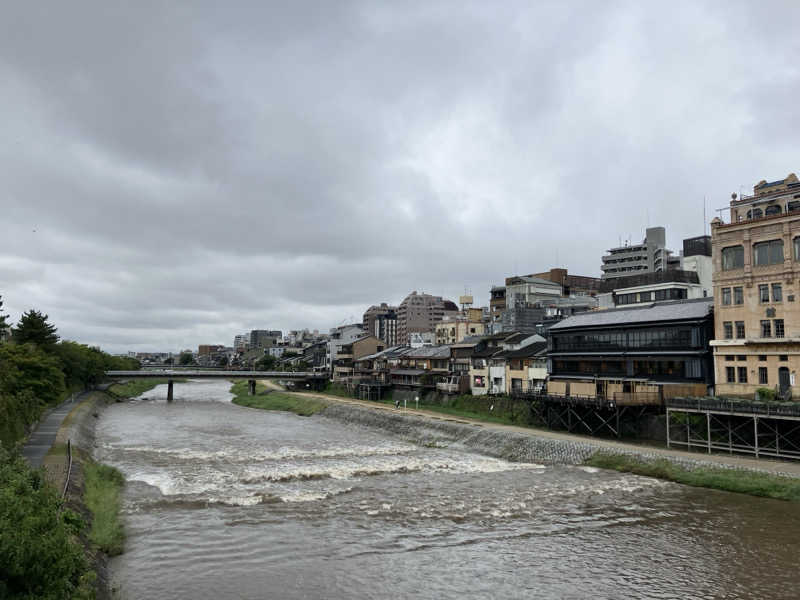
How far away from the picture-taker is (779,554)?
2073 cm

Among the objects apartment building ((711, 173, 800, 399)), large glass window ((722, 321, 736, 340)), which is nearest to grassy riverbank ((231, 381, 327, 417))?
large glass window ((722, 321, 736, 340))

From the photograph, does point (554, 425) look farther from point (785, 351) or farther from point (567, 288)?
point (567, 288)

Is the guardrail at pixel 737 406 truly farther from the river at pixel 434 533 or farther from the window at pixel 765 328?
the river at pixel 434 533

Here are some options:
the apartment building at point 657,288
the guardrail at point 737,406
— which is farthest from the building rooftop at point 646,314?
the guardrail at point 737,406

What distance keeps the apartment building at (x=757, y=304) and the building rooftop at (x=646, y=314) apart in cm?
274

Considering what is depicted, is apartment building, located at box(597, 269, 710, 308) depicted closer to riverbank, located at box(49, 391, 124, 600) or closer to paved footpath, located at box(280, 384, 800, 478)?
paved footpath, located at box(280, 384, 800, 478)

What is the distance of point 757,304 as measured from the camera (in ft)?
131

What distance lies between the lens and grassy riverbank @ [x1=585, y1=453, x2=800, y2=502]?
27828mm

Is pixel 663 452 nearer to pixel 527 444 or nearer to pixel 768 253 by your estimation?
pixel 527 444

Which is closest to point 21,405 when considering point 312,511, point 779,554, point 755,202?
point 312,511

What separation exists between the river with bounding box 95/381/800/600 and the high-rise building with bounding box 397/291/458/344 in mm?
130131

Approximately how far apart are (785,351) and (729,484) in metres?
13.7

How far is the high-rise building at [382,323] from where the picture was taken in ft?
579

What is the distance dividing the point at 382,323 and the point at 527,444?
458ft
